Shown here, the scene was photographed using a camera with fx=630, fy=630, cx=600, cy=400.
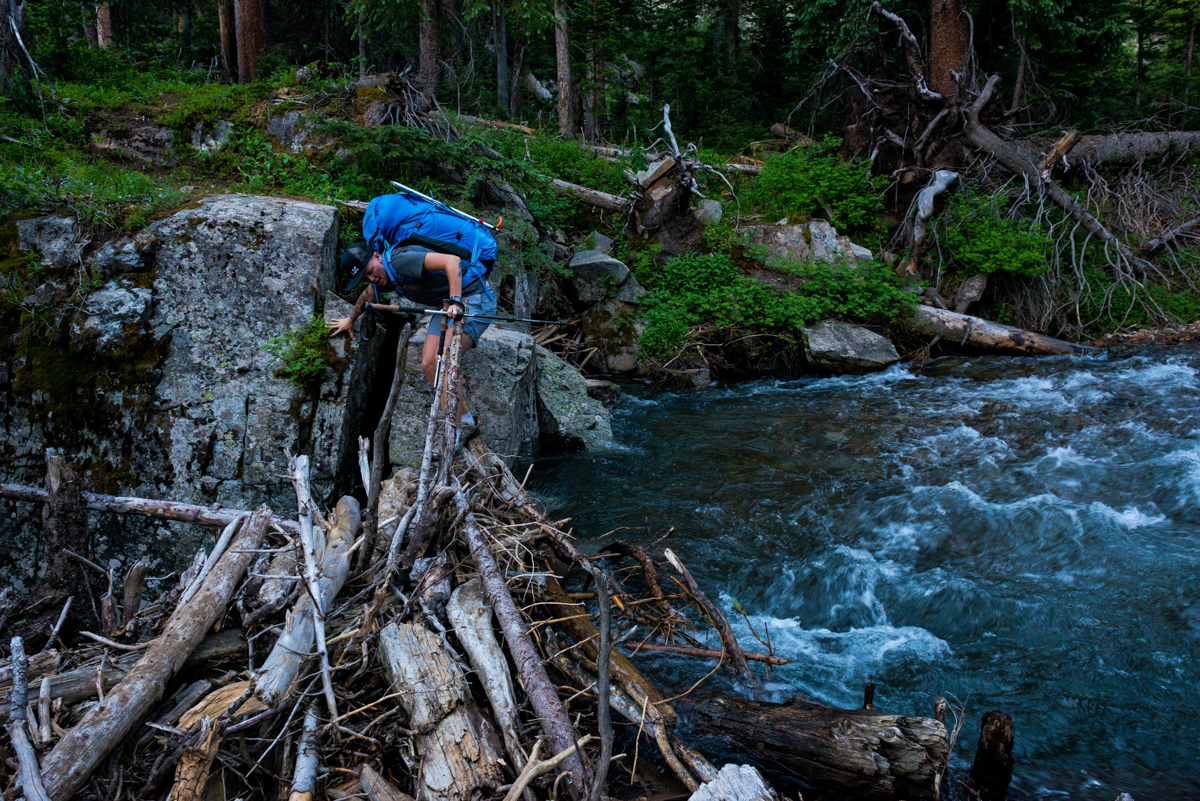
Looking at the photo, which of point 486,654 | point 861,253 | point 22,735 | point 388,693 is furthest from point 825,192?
point 22,735

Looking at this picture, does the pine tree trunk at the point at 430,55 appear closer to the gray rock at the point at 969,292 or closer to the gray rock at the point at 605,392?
the gray rock at the point at 605,392

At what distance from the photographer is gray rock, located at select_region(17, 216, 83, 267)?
5.36 m

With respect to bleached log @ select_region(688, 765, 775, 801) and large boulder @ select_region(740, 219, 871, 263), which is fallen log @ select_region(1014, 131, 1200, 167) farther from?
bleached log @ select_region(688, 765, 775, 801)

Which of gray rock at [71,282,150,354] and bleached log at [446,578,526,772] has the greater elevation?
gray rock at [71,282,150,354]

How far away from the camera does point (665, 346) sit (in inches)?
413

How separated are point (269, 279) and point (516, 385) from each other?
2444 mm

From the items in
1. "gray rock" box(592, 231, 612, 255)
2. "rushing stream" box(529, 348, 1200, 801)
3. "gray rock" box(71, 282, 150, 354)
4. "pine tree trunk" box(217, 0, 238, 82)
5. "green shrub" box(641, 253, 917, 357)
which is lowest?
"rushing stream" box(529, 348, 1200, 801)

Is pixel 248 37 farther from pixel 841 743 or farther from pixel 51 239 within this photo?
pixel 841 743

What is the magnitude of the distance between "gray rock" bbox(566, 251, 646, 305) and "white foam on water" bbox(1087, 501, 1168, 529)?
7.18 metres

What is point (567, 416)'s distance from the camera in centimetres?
766

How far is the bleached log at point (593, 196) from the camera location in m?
12.6

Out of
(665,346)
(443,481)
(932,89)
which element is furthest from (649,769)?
(932,89)

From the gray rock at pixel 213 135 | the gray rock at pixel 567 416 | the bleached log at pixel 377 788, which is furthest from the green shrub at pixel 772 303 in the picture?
the bleached log at pixel 377 788

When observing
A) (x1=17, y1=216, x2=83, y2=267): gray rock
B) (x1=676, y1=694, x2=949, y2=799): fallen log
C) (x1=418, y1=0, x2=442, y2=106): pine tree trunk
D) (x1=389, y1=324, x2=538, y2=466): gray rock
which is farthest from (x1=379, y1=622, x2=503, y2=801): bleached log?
(x1=418, y1=0, x2=442, y2=106): pine tree trunk
